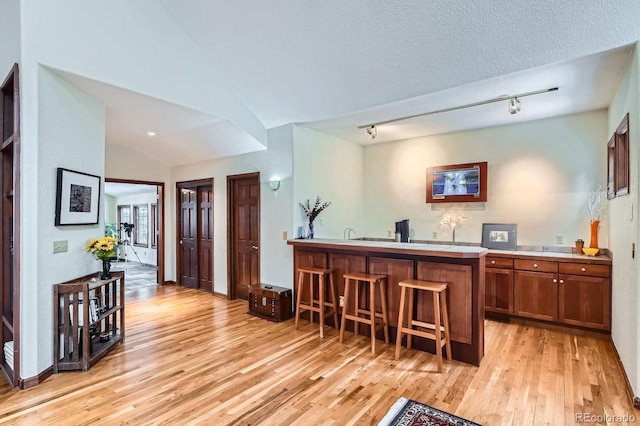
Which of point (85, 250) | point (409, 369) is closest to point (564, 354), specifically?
point (409, 369)

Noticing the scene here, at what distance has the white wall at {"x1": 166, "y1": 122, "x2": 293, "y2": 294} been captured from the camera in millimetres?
4707

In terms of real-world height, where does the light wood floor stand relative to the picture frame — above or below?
below

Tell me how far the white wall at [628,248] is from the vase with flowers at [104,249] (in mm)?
4546

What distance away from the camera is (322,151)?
509 cm

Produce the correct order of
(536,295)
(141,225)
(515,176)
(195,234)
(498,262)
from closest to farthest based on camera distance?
(536,295)
(498,262)
(515,176)
(195,234)
(141,225)

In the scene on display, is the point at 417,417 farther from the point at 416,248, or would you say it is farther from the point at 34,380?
the point at 34,380

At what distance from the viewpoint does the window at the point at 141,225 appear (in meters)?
9.84

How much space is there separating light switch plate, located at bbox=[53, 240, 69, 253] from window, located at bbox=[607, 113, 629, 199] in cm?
496

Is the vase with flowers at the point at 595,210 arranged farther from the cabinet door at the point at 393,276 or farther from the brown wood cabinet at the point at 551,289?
the cabinet door at the point at 393,276

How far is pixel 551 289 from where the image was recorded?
393 centimetres

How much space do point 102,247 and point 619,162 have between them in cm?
507

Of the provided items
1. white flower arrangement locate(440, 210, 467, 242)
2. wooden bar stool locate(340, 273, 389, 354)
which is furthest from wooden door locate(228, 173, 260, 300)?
white flower arrangement locate(440, 210, 467, 242)

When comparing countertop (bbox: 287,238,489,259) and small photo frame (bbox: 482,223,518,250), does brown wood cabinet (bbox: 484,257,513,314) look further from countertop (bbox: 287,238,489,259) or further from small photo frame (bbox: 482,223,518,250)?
countertop (bbox: 287,238,489,259)

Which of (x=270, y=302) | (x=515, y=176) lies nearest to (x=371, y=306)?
(x=270, y=302)
